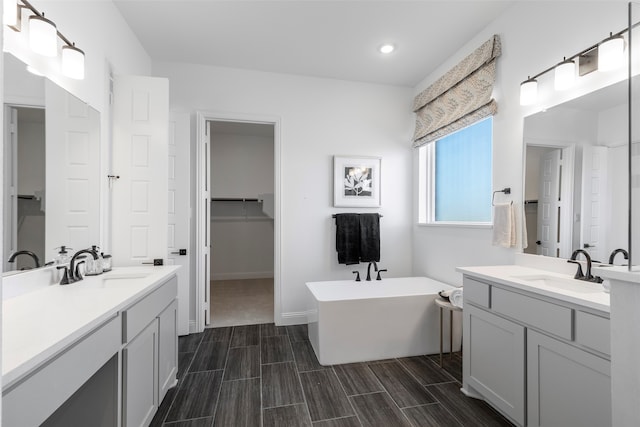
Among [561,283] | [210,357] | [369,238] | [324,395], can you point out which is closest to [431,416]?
[324,395]

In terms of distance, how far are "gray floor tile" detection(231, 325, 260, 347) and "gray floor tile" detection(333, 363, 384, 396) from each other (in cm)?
91

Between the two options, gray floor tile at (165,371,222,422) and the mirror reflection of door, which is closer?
the mirror reflection of door

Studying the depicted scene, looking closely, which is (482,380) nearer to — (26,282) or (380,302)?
(380,302)

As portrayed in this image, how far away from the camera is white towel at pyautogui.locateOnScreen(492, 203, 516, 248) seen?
2342mm

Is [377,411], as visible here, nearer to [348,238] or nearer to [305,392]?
[305,392]

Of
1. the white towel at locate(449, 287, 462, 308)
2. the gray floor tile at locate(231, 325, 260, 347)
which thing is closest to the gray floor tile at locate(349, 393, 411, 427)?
the white towel at locate(449, 287, 462, 308)

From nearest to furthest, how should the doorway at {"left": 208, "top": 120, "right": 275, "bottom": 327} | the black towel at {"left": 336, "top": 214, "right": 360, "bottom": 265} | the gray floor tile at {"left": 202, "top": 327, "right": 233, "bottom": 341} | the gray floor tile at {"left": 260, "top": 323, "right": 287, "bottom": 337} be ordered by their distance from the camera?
1. the gray floor tile at {"left": 202, "top": 327, "right": 233, "bottom": 341}
2. the gray floor tile at {"left": 260, "top": 323, "right": 287, "bottom": 337}
3. the black towel at {"left": 336, "top": 214, "right": 360, "bottom": 265}
4. the doorway at {"left": 208, "top": 120, "right": 275, "bottom": 327}

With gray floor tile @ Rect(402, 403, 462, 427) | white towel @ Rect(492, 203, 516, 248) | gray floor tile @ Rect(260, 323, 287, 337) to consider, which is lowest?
gray floor tile @ Rect(402, 403, 462, 427)

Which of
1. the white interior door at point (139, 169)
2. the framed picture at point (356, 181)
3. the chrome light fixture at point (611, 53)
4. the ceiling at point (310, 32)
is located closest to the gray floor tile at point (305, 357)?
the white interior door at point (139, 169)

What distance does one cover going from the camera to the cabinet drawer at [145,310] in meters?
1.50

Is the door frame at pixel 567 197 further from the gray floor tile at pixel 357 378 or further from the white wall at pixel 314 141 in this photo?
the white wall at pixel 314 141

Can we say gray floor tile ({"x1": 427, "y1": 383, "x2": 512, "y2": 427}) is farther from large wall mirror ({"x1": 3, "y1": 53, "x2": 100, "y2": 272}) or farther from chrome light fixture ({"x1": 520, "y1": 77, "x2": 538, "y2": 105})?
large wall mirror ({"x1": 3, "y1": 53, "x2": 100, "y2": 272})

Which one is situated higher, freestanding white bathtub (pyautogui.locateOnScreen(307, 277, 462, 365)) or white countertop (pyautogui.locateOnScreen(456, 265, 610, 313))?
white countertop (pyautogui.locateOnScreen(456, 265, 610, 313))

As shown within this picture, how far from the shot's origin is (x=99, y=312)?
4.25 ft
